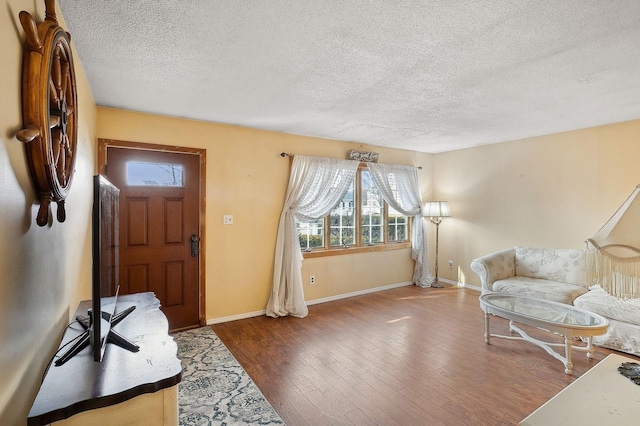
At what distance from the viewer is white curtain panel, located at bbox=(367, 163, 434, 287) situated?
16.9 ft

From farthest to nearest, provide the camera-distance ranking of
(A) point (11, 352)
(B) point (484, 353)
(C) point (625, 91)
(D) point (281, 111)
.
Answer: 1. (D) point (281, 111)
2. (B) point (484, 353)
3. (C) point (625, 91)
4. (A) point (11, 352)

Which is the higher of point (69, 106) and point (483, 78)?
point (483, 78)

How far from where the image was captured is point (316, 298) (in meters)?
4.47

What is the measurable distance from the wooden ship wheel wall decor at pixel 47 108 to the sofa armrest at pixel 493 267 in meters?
4.30

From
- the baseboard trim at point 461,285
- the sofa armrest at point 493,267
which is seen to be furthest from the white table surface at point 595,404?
the baseboard trim at point 461,285

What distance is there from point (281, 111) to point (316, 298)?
2.68 m

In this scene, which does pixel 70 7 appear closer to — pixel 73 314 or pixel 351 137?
pixel 73 314

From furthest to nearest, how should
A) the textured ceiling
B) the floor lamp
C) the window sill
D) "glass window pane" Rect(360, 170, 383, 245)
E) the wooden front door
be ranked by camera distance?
the floor lamp → "glass window pane" Rect(360, 170, 383, 245) → the window sill → the wooden front door → the textured ceiling

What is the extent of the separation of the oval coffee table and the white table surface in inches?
33.2

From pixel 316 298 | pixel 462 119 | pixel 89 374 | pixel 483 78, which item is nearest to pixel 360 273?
pixel 316 298

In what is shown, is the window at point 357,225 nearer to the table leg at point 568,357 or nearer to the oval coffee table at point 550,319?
the oval coffee table at point 550,319

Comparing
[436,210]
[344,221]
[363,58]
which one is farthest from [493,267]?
[363,58]

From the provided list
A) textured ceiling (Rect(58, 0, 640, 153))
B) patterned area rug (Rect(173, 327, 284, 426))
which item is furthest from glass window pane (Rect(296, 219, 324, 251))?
patterned area rug (Rect(173, 327, 284, 426))

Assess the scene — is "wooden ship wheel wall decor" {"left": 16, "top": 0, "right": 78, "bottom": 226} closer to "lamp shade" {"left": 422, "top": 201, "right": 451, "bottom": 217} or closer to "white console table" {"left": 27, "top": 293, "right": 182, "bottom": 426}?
"white console table" {"left": 27, "top": 293, "right": 182, "bottom": 426}
